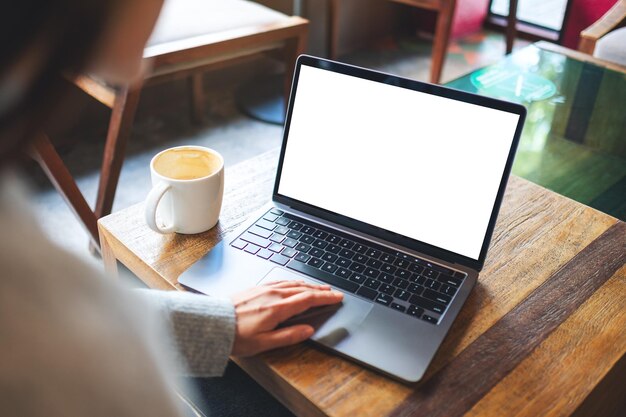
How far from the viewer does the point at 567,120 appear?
4.40 ft

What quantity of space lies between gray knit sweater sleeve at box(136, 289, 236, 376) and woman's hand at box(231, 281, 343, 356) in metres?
0.01

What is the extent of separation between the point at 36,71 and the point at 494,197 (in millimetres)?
524

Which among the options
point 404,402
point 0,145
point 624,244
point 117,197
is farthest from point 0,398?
point 117,197

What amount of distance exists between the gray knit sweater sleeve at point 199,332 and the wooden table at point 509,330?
4 cm

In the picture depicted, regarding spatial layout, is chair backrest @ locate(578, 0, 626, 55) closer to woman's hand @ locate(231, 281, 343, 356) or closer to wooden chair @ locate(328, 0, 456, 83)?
wooden chair @ locate(328, 0, 456, 83)

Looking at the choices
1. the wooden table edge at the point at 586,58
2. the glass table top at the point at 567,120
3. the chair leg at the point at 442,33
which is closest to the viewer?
the glass table top at the point at 567,120

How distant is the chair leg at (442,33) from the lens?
2.03 m

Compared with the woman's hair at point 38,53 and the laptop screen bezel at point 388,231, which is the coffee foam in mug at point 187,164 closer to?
the laptop screen bezel at point 388,231

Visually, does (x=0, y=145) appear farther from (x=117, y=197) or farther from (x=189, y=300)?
(x=117, y=197)

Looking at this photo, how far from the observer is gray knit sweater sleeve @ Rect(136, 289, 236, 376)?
1.91 feet

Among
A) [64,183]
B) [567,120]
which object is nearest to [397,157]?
[567,120]

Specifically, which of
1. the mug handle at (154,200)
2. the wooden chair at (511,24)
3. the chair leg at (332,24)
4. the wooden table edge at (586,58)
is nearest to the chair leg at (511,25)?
the wooden chair at (511,24)

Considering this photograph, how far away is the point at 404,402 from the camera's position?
21.7 inches

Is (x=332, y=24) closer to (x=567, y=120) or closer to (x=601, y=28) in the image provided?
(x=601, y=28)
